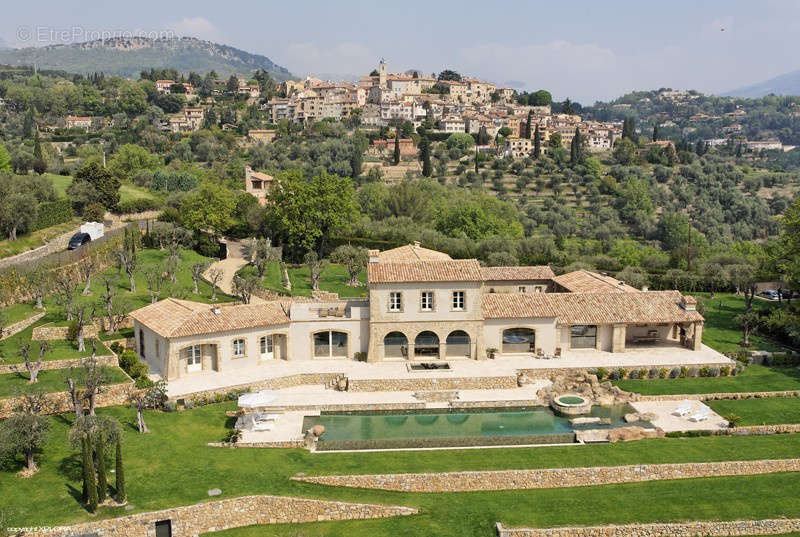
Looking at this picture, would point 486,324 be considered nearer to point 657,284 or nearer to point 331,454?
point 331,454

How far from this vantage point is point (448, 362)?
36781 millimetres

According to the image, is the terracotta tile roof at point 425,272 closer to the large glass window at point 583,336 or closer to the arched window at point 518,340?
the arched window at point 518,340

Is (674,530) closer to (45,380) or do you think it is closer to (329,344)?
(329,344)

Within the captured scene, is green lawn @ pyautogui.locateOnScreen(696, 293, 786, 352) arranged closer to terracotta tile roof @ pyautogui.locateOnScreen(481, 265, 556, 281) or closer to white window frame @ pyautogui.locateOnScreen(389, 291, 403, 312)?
terracotta tile roof @ pyautogui.locateOnScreen(481, 265, 556, 281)

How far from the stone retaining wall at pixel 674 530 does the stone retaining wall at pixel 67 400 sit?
56.5ft

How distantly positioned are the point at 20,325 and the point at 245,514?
19798mm

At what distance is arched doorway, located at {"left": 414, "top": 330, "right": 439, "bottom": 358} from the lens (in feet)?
123

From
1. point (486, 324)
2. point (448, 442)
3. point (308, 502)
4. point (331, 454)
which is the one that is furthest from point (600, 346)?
point (308, 502)

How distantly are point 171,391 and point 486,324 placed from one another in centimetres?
1599

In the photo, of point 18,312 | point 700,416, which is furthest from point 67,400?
point 700,416

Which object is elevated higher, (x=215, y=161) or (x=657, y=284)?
(x=215, y=161)

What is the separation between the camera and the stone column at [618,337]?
38.4 meters

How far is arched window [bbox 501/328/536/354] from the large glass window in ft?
7.46

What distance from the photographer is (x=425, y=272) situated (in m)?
37.1
